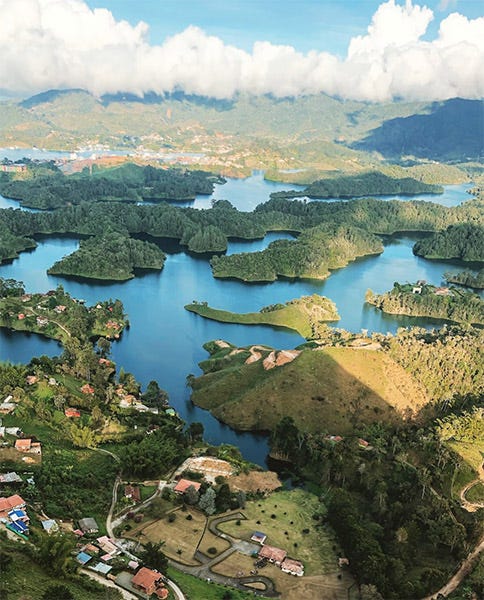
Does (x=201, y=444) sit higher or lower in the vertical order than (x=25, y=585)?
lower

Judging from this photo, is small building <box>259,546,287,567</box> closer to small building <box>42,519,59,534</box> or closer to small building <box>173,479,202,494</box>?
small building <box>173,479,202,494</box>

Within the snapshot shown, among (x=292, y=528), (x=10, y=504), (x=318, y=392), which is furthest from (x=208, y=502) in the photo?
(x=318, y=392)

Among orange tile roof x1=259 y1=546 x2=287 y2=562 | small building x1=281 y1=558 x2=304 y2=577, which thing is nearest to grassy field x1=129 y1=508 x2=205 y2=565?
orange tile roof x1=259 y1=546 x2=287 y2=562

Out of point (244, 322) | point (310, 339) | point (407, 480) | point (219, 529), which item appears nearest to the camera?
point (219, 529)

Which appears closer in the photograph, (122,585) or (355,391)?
(122,585)

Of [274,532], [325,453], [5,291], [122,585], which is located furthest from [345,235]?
[122,585]

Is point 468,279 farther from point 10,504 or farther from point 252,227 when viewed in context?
point 10,504

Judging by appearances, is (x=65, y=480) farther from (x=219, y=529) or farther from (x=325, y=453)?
(x=325, y=453)
